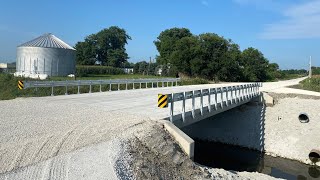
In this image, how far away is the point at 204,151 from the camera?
82.3 feet

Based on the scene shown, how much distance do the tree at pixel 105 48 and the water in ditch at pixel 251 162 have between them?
81.5 m

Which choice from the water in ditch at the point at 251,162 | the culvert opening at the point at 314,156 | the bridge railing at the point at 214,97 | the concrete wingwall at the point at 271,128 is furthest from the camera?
the concrete wingwall at the point at 271,128

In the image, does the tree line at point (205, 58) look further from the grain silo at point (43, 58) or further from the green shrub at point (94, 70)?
the grain silo at point (43, 58)

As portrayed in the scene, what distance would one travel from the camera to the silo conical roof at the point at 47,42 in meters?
54.6

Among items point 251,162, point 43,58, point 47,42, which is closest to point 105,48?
point 47,42

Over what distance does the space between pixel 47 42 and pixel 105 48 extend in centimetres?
5327

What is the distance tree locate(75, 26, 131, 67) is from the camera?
10519cm

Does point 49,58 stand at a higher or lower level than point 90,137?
higher

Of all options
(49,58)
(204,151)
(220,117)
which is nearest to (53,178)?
(204,151)

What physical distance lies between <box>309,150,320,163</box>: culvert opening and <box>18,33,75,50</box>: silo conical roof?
137 ft

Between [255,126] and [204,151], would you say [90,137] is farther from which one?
[255,126]

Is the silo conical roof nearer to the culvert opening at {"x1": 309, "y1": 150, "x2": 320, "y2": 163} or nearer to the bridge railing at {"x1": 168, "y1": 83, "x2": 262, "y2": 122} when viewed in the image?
the bridge railing at {"x1": 168, "y1": 83, "x2": 262, "y2": 122}

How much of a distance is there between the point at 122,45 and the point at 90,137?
105921 mm

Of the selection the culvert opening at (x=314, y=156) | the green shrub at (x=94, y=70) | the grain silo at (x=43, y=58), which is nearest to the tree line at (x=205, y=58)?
the green shrub at (x=94, y=70)
